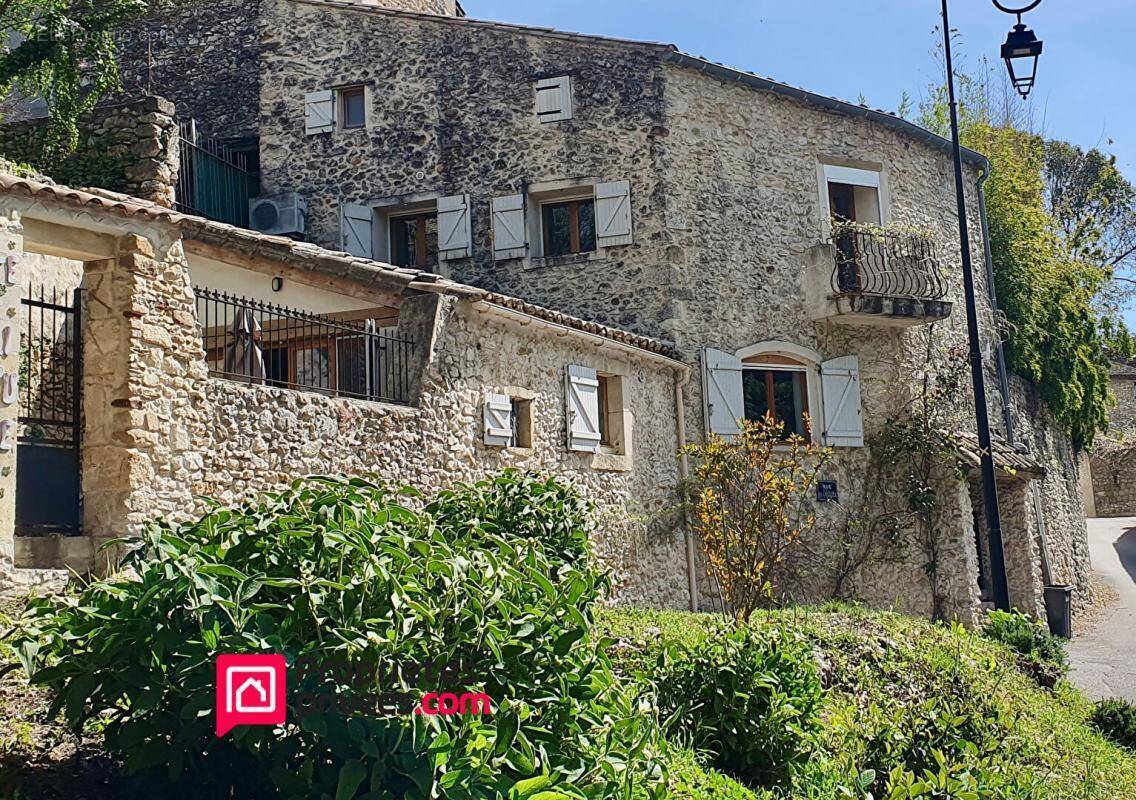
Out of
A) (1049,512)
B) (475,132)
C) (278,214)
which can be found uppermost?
(475,132)

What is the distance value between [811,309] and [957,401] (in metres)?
2.92

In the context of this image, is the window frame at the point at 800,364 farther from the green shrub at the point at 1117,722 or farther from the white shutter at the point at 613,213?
the green shrub at the point at 1117,722

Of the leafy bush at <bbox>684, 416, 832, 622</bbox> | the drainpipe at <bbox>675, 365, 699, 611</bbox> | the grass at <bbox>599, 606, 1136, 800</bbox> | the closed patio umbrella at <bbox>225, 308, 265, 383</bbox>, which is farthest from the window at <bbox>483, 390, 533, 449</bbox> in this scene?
the drainpipe at <bbox>675, 365, 699, 611</bbox>

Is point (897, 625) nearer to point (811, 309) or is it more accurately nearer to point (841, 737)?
point (841, 737)

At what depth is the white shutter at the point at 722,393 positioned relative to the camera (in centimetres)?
1446

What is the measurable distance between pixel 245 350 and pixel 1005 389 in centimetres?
1296

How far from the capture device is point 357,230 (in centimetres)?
1535

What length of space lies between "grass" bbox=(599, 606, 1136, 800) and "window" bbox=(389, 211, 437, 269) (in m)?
7.16

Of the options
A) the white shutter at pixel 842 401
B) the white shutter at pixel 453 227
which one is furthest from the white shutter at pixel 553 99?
the white shutter at pixel 842 401

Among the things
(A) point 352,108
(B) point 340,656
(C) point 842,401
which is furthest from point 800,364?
(B) point 340,656

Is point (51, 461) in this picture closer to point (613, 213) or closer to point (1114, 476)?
point (613, 213)

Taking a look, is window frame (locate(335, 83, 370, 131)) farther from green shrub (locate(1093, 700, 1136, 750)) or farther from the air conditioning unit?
green shrub (locate(1093, 700, 1136, 750))

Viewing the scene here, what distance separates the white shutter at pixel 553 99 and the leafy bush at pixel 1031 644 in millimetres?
8471

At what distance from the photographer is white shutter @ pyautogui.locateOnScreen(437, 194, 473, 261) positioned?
15.2 metres
